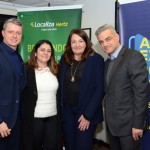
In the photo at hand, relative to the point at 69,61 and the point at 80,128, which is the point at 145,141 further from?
the point at 69,61

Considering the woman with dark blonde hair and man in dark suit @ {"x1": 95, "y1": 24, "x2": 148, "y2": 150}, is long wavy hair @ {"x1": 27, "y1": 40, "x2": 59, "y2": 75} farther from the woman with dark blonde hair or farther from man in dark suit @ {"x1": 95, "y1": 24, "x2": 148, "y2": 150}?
man in dark suit @ {"x1": 95, "y1": 24, "x2": 148, "y2": 150}

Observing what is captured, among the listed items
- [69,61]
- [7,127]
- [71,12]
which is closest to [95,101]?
[69,61]

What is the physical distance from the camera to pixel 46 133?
2275 millimetres

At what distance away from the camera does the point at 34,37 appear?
3.11 m

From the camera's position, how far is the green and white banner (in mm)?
2973

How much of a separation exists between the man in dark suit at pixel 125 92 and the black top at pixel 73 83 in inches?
11.7

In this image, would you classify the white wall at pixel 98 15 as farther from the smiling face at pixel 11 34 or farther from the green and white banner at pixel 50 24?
the smiling face at pixel 11 34

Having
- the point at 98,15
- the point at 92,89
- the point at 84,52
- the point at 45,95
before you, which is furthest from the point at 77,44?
the point at 98,15

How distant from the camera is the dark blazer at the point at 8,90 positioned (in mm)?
1939

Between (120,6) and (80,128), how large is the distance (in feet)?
4.54

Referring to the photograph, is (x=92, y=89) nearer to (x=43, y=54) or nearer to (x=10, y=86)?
(x=43, y=54)

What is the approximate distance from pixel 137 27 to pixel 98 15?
1206mm


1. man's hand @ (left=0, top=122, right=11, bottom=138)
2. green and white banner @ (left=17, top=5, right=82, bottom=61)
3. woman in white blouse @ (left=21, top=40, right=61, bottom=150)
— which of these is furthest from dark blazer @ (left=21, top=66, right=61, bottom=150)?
green and white banner @ (left=17, top=5, right=82, bottom=61)

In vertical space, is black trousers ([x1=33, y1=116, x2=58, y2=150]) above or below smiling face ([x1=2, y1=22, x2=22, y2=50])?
below
